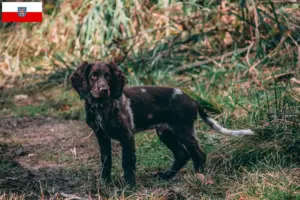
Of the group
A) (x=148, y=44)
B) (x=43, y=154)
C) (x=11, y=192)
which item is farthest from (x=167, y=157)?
(x=148, y=44)

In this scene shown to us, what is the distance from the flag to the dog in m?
5.03

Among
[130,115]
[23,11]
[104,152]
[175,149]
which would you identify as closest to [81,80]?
[130,115]

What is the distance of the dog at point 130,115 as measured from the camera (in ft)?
15.9

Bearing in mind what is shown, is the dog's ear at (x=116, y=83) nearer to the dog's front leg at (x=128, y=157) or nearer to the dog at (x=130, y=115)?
the dog at (x=130, y=115)

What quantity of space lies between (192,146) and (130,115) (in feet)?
2.04

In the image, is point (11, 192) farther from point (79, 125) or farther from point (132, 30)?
point (132, 30)

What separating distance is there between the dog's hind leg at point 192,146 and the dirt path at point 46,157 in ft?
2.74

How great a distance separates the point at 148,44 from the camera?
30.1 ft

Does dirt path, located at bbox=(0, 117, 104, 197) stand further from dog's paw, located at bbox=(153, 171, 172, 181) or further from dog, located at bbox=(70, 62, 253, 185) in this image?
dog's paw, located at bbox=(153, 171, 172, 181)

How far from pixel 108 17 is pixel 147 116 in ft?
14.1

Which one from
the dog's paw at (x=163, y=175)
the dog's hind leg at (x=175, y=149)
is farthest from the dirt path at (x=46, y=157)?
the dog's hind leg at (x=175, y=149)

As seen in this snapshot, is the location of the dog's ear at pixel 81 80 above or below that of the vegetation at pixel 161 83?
above

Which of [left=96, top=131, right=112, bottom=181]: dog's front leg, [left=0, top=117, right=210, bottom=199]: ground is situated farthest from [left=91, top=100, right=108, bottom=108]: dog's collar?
[left=0, top=117, right=210, bottom=199]: ground

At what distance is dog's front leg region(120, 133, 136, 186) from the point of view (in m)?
4.85
